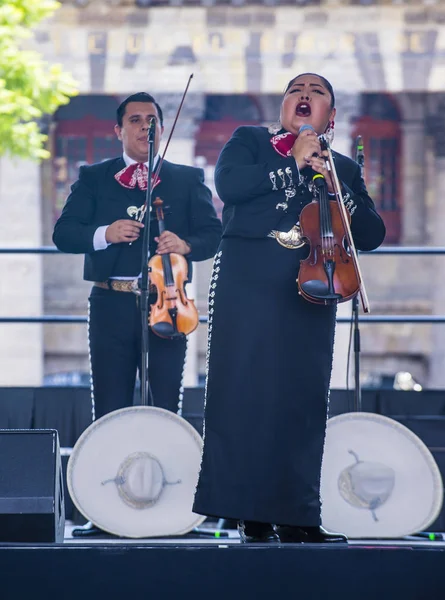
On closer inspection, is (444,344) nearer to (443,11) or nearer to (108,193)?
(443,11)

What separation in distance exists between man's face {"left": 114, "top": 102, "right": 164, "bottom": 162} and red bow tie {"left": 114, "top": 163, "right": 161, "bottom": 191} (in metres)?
0.05

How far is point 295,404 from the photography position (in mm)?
4094

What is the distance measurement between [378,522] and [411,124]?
14.6 meters

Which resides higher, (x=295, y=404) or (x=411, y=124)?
(x=411, y=124)

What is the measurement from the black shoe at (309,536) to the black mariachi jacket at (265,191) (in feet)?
3.52

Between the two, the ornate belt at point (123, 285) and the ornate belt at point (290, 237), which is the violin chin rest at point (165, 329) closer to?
the ornate belt at point (123, 285)

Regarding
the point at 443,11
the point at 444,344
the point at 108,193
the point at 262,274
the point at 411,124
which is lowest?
the point at 444,344

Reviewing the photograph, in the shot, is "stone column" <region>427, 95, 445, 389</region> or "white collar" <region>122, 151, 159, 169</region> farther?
"stone column" <region>427, 95, 445, 389</region>

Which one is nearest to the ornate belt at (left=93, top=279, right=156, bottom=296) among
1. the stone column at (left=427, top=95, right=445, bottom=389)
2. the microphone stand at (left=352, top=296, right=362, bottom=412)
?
the microphone stand at (left=352, top=296, right=362, bottom=412)

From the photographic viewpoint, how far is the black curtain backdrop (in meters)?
6.21
